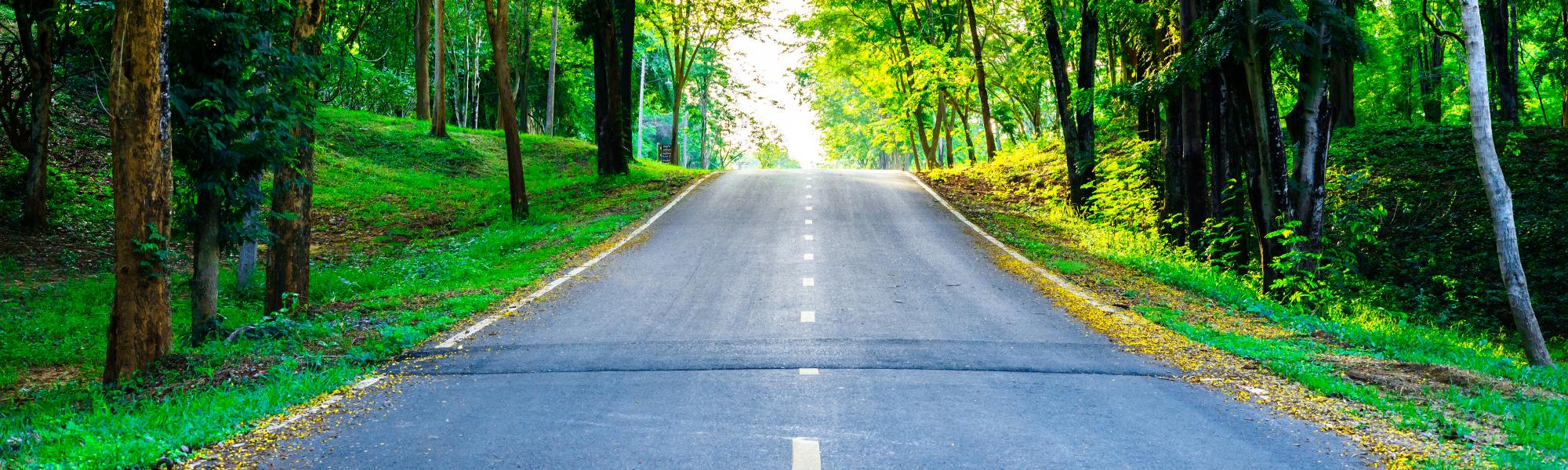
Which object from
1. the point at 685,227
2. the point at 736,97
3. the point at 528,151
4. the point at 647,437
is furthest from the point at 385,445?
the point at 736,97

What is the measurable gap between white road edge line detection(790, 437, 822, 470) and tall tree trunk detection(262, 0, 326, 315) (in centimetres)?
731

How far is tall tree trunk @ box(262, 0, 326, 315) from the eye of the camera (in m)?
10.8

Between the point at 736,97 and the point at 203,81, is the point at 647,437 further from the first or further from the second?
the point at 736,97

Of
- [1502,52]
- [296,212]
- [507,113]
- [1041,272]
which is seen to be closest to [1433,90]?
[1502,52]

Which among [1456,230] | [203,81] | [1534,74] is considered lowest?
[1456,230]

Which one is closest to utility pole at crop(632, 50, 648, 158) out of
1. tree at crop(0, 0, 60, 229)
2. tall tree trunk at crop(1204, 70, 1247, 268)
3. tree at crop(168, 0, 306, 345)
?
tree at crop(0, 0, 60, 229)

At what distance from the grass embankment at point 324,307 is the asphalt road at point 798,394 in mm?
843

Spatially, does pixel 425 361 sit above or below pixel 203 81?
below

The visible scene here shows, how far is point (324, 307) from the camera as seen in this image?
11.5 m

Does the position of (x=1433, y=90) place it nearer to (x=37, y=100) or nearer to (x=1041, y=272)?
(x=1041, y=272)

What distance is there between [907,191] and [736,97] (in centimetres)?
3720

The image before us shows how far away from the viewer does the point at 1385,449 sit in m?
5.50

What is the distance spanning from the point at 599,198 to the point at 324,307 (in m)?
14.3

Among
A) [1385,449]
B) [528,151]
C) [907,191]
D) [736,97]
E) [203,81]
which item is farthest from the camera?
[736,97]
